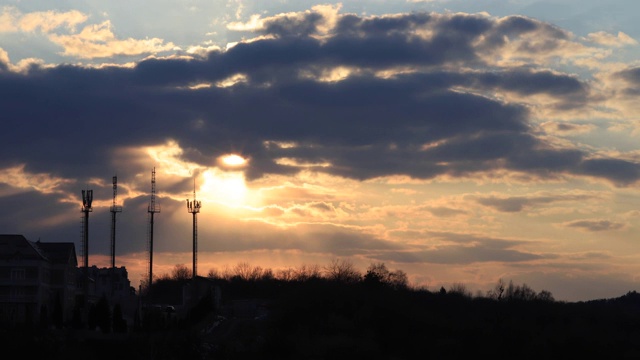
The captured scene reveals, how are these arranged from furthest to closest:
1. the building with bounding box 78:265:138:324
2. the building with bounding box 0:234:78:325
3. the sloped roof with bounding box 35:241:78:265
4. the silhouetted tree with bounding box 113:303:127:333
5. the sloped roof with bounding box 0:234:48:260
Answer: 1. the building with bounding box 78:265:138:324
2. the sloped roof with bounding box 35:241:78:265
3. the sloped roof with bounding box 0:234:48:260
4. the building with bounding box 0:234:78:325
5. the silhouetted tree with bounding box 113:303:127:333

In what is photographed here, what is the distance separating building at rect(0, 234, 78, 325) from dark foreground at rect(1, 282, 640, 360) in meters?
9.86

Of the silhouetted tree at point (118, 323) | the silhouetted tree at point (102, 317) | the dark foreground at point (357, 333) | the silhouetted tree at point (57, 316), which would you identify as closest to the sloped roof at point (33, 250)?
the silhouetted tree at point (57, 316)

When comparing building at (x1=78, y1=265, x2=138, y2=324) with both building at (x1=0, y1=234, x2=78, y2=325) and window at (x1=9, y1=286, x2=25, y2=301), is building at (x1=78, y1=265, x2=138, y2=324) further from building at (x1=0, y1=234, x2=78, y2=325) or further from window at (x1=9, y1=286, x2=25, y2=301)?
window at (x1=9, y1=286, x2=25, y2=301)

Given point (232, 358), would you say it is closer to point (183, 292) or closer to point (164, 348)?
point (164, 348)

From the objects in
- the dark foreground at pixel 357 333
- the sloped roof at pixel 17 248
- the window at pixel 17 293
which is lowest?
the dark foreground at pixel 357 333

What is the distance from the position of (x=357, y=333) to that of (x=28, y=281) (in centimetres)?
3086

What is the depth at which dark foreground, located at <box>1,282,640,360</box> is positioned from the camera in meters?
80.2

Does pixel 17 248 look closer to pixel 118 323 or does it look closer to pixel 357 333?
pixel 118 323

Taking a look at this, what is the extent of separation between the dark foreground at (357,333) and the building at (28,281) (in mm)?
9858

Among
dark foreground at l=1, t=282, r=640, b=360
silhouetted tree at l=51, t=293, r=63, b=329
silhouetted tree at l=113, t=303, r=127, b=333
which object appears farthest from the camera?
silhouetted tree at l=113, t=303, r=127, b=333

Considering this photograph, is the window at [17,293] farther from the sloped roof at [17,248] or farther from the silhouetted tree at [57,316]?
the silhouetted tree at [57,316]

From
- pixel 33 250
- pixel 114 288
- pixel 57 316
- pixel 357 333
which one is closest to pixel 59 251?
pixel 33 250

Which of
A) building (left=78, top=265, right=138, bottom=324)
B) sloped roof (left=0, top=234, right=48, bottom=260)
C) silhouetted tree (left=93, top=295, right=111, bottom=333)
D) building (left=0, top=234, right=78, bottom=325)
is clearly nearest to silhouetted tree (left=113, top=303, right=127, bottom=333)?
silhouetted tree (left=93, top=295, right=111, bottom=333)

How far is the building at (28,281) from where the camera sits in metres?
88.8
